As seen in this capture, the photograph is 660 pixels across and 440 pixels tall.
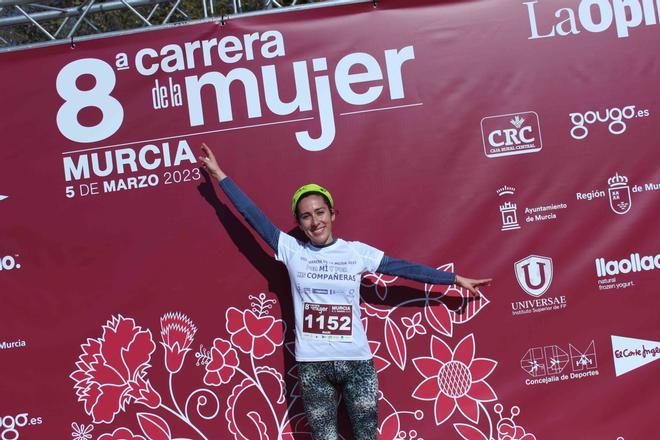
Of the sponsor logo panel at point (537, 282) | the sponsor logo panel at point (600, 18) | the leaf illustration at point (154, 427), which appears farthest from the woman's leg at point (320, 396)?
the sponsor logo panel at point (600, 18)

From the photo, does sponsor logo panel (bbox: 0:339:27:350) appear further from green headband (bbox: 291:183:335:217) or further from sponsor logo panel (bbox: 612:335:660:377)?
sponsor logo panel (bbox: 612:335:660:377)

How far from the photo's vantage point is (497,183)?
3854 millimetres

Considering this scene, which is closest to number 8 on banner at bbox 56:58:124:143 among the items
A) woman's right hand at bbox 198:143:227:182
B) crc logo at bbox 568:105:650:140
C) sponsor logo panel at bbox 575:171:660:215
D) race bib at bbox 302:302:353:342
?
woman's right hand at bbox 198:143:227:182

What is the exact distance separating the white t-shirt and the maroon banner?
0.34 metres

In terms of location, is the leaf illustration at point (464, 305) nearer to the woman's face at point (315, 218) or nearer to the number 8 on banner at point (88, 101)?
the woman's face at point (315, 218)

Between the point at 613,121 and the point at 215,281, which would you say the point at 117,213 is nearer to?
the point at 215,281

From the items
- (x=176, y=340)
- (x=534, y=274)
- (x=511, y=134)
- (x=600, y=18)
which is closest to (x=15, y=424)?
(x=176, y=340)

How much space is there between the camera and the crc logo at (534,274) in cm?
381

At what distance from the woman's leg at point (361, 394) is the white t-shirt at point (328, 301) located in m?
0.05

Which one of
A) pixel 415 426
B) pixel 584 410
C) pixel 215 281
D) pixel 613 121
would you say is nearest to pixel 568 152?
pixel 613 121

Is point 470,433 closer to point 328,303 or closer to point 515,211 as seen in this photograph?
point 328,303

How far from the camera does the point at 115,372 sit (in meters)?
3.88

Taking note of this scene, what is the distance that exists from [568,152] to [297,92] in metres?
1.57

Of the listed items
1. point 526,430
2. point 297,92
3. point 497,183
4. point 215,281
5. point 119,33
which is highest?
point 119,33
